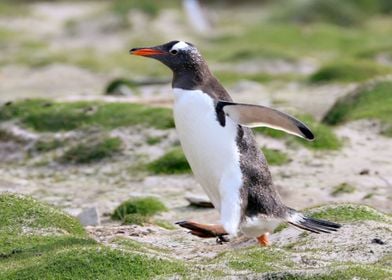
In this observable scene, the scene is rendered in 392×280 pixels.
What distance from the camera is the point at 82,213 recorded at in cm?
798

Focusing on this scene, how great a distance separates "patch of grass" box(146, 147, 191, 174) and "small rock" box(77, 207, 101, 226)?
2042 millimetres

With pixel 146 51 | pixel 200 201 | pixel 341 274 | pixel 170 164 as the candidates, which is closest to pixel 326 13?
pixel 170 164

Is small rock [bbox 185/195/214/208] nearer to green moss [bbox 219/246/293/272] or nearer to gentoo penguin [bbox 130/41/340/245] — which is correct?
gentoo penguin [bbox 130/41/340/245]

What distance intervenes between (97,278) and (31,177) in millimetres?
4765

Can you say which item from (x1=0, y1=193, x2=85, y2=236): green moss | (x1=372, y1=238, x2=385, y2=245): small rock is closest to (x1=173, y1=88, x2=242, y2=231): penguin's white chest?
(x1=372, y1=238, x2=385, y2=245): small rock

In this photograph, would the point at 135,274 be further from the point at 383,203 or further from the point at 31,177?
the point at 31,177

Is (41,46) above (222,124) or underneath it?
underneath

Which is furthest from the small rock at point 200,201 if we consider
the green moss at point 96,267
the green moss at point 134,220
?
the green moss at point 96,267

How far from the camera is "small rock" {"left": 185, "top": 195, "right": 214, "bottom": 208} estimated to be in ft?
28.3

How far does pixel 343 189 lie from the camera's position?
29.6 ft

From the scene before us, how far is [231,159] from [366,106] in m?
5.98

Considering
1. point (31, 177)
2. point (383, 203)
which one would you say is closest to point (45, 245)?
point (383, 203)

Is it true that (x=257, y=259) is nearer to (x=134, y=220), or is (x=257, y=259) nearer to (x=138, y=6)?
(x=134, y=220)

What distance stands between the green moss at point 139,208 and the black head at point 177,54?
1.84 metres
